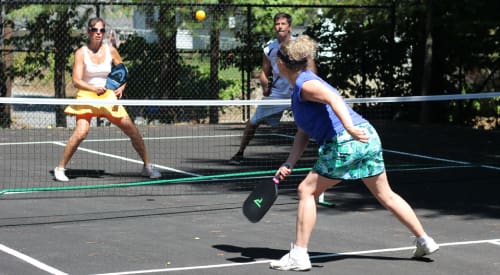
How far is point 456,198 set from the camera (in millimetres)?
11047

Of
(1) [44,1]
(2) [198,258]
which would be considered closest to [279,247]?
(2) [198,258]

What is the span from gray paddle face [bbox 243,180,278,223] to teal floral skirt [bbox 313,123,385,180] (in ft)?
1.14

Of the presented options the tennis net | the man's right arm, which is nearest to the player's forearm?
the tennis net

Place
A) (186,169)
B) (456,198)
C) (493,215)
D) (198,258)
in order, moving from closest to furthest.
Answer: (198,258)
(493,215)
(456,198)
(186,169)

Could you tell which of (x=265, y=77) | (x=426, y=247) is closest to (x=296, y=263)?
(x=426, y=247)

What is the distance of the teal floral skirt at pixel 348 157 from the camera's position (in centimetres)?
735

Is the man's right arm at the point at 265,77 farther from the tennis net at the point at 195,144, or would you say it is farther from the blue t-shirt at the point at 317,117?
the blue t-shirt at the point at 317,117

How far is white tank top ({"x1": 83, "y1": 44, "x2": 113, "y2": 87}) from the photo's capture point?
12.0 meters

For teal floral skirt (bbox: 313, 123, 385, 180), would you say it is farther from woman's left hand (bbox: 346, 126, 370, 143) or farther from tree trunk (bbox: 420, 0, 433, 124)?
tree trunk (bbox: 420, 0, 433, 124)

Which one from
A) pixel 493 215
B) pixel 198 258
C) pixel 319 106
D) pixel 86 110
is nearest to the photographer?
pixel 319 106

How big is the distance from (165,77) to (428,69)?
201 inches

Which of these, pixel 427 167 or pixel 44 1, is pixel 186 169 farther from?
pixel 44 1

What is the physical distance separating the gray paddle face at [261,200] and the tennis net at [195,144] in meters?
3.58

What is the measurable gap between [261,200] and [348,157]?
0.69m
